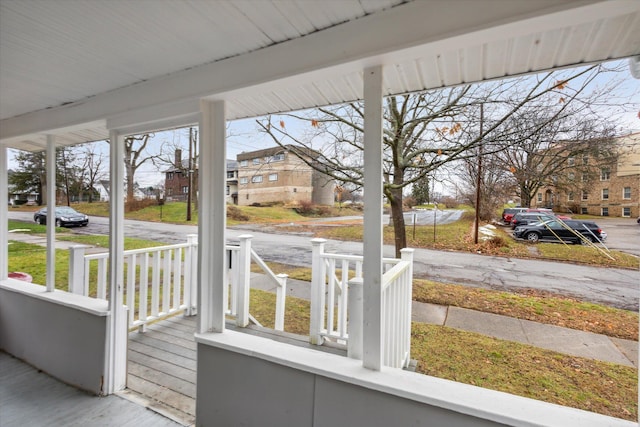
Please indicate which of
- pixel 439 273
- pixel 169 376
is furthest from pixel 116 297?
pixel 439 273

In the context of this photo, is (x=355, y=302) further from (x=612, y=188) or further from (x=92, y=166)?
(x=92, y=166)

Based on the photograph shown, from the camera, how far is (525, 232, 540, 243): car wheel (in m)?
1.84

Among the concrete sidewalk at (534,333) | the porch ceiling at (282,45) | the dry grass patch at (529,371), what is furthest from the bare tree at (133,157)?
the dry grass patch at (529,371)

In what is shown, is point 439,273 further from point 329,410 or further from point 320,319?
point 329,410

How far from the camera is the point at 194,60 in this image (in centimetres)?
157

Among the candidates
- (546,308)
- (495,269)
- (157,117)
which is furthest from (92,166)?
(546,308)

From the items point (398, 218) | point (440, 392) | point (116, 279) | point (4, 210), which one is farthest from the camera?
point (4, 210)

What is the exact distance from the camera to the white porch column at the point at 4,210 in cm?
291

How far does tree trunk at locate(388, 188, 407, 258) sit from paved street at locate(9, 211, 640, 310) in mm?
126

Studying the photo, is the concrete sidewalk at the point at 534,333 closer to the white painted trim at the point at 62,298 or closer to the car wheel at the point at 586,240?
the car wheel at the point at 586,240

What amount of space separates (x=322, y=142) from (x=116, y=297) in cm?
223

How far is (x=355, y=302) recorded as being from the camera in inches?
71.8

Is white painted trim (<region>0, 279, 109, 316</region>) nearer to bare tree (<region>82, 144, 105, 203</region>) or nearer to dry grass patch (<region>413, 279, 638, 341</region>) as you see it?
bare tree (<region>82, 144, 105, 203</region>)

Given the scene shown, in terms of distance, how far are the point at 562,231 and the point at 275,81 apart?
1.90 m
